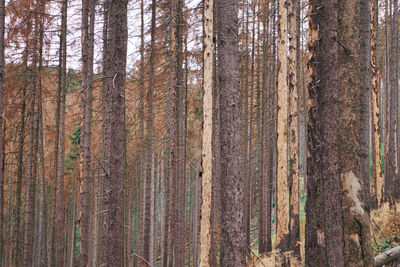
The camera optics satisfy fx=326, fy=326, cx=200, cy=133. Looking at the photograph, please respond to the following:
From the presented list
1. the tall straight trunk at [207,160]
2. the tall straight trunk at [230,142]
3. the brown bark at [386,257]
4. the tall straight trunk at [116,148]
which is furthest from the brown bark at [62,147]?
the brown bark at [386,257]

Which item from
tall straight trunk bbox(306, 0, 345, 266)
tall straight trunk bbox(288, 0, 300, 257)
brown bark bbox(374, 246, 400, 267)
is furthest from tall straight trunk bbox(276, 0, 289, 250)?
brown bark bbox(374, 246, 400, 267)

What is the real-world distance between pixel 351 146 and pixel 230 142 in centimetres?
247

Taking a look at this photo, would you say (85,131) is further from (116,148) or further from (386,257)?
(386,257)

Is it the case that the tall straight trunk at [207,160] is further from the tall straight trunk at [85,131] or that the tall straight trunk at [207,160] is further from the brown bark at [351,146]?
the brown bark at [351,146]

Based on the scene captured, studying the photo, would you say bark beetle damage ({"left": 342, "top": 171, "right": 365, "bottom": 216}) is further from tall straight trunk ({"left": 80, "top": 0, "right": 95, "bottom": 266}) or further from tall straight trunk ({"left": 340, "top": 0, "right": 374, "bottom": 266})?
tall straight trunk ({"left": 80, "top": 0, "right": 95, "bottom": 266})

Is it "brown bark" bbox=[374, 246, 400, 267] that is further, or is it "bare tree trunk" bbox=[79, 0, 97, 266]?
Result: "bare tree trunk" bbox=[79, 0, 97, 266]

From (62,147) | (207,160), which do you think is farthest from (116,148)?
(62,147)

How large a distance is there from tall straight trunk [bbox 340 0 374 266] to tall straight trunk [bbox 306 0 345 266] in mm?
133

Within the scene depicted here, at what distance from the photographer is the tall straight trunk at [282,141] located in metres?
8.74

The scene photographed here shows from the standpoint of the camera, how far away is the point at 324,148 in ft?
15.4

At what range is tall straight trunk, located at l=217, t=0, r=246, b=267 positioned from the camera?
6121 mm

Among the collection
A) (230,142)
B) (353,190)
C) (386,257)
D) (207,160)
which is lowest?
(386,257)

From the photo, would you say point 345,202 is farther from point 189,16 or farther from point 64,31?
point 189,16

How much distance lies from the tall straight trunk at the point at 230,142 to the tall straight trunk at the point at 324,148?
50.5 inches
